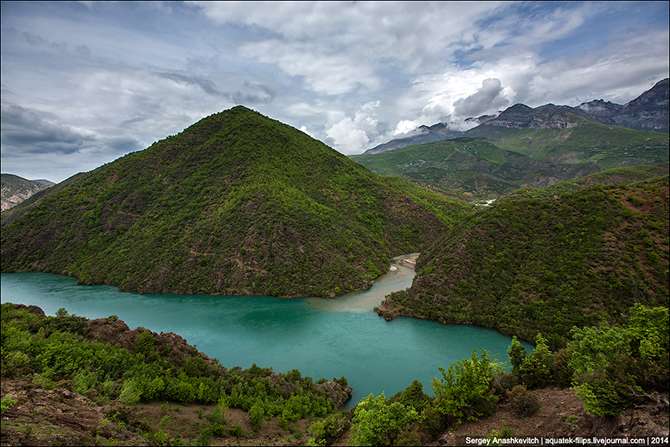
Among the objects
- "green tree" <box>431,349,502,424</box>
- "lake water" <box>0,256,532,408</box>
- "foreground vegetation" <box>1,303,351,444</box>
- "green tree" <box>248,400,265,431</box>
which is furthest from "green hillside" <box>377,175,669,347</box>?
"green tree" <box>248,400,265,431</box>

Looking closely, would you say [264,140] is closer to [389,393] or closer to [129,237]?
[129,237]

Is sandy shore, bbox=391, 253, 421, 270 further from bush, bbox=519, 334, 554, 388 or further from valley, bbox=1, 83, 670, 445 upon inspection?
bush, bbox=519, 334, 554, 388

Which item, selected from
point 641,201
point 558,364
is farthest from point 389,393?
point 641,201

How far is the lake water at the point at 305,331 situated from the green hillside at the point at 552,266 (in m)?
4.22

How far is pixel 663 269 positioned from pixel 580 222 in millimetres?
12965

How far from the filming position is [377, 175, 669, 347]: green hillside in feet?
136

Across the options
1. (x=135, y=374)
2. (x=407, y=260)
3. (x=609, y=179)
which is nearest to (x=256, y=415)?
(x=135, y=374)

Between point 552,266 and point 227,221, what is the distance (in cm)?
7688

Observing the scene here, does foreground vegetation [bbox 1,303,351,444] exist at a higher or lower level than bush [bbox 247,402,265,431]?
higher

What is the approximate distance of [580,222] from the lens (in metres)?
51.4

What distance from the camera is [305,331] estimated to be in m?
51.2

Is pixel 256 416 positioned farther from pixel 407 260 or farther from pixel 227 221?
pixel 407 260

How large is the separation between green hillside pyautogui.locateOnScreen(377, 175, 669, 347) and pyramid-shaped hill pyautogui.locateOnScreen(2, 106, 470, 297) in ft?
77.5

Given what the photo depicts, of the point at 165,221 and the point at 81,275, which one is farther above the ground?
the point at 165,221
